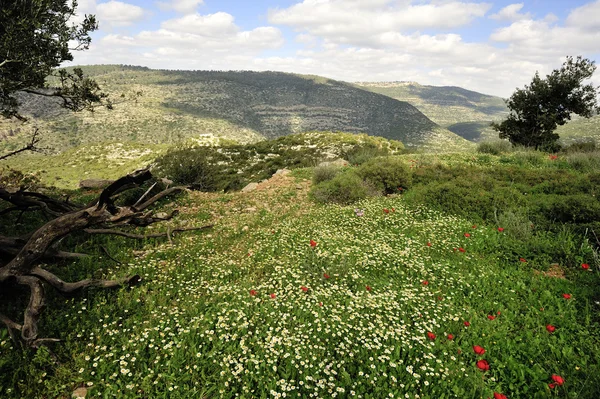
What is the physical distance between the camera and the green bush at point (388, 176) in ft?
49.3

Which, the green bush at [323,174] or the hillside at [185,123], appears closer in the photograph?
the green bush at [323,174]

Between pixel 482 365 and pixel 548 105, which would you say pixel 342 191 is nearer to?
pixel 482 365

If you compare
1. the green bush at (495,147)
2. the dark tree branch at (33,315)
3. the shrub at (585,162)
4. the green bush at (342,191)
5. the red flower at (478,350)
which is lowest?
the red flower at (478,350)

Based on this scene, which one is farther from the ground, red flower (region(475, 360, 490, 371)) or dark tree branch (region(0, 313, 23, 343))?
dark tree branch (region(0, 313, 23, 343))

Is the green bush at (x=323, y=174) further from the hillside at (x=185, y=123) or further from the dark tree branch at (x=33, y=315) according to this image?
the hillside at (x=185, y=123)

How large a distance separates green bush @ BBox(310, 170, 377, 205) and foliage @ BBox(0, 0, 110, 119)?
29.6 feet

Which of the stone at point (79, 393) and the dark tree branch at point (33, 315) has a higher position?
the dark tree branch at point (33, 315)

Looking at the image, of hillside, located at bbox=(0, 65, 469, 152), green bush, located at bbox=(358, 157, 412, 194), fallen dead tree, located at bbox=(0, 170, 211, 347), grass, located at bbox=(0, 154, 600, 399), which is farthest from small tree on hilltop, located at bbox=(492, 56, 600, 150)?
hillside, located at bbox=(0, 65, 469, 152)

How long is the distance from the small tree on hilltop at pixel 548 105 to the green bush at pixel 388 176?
56.0ft

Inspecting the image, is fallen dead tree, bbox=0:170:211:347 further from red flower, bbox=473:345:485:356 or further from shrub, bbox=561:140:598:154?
shrub, bbox=561:140:598:154

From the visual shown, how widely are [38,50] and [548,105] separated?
3619cm

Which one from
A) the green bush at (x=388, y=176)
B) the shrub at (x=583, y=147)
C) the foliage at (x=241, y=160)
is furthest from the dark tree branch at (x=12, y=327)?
the shrub at (x=583, y=147)

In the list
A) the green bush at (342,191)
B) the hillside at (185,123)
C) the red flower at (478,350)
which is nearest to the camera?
the red flower at (478,350)

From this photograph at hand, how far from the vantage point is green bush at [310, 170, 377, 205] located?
13781mm
